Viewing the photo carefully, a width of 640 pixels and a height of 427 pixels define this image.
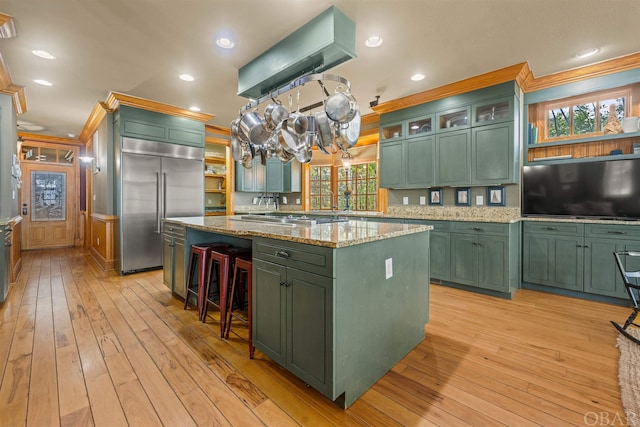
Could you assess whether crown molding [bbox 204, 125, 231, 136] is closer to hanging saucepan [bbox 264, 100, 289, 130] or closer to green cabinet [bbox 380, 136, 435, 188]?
green cabinet [bbox 380, 136, 435, 188]

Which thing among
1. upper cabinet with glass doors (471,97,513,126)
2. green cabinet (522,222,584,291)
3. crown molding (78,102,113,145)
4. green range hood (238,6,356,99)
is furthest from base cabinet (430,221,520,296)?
crown molding (78,102,113,145)

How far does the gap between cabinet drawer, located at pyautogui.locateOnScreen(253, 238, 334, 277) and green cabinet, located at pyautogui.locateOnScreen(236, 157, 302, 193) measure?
4.76 meters

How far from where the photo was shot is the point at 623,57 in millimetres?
3189

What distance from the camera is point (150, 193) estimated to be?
471 centimetres

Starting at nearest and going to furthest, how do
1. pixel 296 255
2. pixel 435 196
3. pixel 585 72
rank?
1. pixel 296 255
2. pixel 585 72
3. pixel 435 196

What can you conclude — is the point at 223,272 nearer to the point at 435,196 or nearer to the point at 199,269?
the point at 199,269

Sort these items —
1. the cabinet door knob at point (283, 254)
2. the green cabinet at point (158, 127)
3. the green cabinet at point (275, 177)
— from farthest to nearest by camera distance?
the green cabinet at point (275, 177)
the green cabinet at point (158, 127)
the cabinet door knob at point (283, 254)

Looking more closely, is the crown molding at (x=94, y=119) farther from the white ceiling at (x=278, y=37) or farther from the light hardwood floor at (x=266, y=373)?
the light hardwood floor at (x=266, y=373)

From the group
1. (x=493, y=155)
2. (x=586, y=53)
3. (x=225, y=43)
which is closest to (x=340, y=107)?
(x=225, y=43)

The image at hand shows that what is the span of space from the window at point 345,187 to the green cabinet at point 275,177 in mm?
397

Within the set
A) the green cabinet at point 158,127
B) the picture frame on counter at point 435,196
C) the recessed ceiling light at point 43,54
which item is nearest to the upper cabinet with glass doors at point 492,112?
the picture frame on counter at point 435,196

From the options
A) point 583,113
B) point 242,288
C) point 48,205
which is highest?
point 583,113

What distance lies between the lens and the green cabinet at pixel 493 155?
3580 millimetres

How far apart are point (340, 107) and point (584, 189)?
10.4 feet
